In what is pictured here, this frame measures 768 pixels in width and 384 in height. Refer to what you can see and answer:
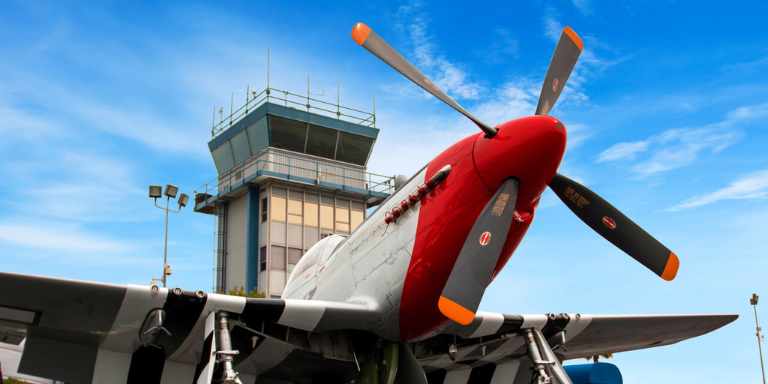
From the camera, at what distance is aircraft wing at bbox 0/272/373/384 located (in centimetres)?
711

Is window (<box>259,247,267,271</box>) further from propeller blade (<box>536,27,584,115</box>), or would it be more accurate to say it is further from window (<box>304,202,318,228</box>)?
propeller blade (<box>536,27,584,115</box>)

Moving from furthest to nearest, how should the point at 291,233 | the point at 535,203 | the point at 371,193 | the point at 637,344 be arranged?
the point at 371,193, the point at 291,233, the point at 637,344, the point at 535,203

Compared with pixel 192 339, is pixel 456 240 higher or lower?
higher

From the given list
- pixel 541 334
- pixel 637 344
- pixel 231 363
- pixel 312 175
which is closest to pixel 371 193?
pixel 312 175

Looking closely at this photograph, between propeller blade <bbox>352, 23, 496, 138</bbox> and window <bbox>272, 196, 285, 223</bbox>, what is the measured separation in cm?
2152

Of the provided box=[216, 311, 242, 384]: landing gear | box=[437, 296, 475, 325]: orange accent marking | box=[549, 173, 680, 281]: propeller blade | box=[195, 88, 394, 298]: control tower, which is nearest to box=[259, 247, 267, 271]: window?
box=[195, 88, 394, 298]: control tower

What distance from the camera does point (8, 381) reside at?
10.4 meters

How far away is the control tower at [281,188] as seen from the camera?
28.3 metres

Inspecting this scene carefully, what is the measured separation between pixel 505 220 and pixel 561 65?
2.98 m

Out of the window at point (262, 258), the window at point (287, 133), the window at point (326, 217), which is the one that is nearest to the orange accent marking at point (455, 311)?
the window at point (262, 258)

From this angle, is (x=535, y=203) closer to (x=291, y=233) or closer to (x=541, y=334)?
(x=541, y=334)

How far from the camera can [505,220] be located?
6863 mm

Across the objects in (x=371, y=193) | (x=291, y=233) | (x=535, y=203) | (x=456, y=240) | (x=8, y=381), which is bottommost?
(x=8, y=381)

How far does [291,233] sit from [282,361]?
19917 millimetres
